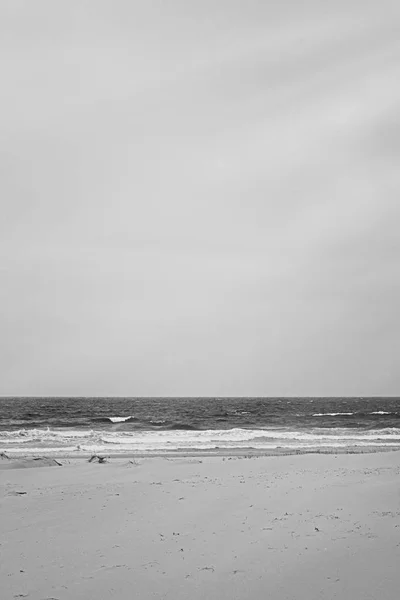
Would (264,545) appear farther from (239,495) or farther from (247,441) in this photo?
(247,441)

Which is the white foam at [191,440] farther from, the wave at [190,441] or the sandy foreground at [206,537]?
the sandy foreground at [206,537]

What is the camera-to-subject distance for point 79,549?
22.3ft

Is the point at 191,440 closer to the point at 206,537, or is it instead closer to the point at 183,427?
the point at 183,427

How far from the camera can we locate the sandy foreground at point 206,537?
5395 mm

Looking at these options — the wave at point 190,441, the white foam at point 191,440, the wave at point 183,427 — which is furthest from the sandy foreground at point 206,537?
the wave at point 183,427

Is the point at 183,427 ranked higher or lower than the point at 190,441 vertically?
lower

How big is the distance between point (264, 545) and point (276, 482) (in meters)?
4.86

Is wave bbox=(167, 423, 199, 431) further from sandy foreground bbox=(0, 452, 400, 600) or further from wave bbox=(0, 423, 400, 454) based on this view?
sandy foreground bbox=(0, 452, 400, 600)

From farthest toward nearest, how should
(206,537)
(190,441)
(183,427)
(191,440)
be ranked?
(183,427) < (191,440) < (190,441) < (206,537)

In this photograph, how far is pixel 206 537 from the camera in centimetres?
713

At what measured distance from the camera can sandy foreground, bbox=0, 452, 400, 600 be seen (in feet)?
17.7

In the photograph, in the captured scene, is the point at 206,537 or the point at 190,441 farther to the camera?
the point at 190,441

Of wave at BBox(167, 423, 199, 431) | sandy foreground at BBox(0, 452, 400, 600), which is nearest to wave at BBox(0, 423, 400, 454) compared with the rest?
wave at BBox(167, 423, 199, 431)

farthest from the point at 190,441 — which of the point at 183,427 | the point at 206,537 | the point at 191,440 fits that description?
the point at 206,537
